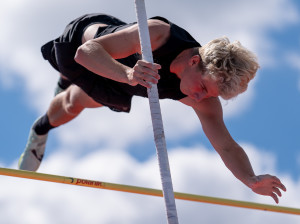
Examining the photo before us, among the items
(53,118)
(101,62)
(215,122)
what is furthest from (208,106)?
(53,118)

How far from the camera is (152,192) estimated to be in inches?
158

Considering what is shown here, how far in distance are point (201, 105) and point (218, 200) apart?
0.70 m

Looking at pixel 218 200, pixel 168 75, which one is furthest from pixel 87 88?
pixel 218 200

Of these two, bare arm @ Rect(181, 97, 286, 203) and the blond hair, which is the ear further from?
bare arm @ Rect(181, 97, 286, 203)

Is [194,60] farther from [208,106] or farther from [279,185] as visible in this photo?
[279,185]

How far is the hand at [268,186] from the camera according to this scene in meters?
3.71

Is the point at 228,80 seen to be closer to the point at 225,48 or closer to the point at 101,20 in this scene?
the point at 225,48

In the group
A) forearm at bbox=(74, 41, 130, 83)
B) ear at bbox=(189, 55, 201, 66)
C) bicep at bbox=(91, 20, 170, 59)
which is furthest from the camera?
ear at bbox=(189, 55, 201, 66)

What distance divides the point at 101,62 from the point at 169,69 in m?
0.59

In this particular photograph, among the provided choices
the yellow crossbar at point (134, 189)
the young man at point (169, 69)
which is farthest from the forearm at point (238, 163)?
the yellow crossbar at point (134, 189)

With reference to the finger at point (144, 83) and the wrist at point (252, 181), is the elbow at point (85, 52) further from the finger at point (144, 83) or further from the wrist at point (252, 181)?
the wrist at point (252, 181)

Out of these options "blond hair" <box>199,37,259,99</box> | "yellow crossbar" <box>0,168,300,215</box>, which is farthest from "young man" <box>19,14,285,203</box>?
"yellow crossbar" <box>0,168,300,215</box>

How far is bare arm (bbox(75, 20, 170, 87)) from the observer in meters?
3.06

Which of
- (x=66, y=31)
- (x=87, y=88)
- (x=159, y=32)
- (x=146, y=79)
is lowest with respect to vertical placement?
(x=146, y=79)
